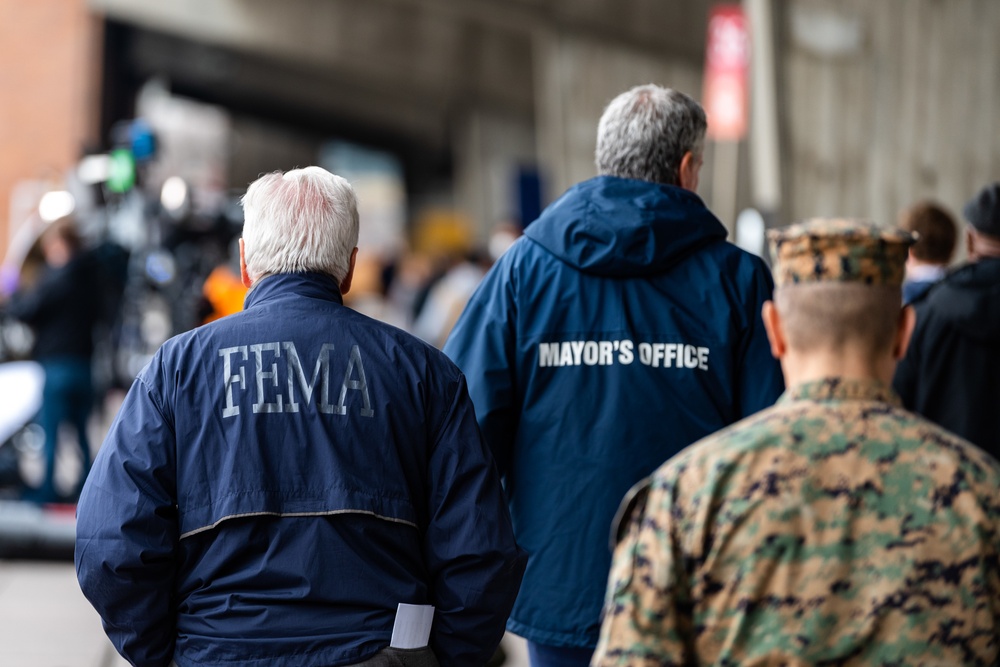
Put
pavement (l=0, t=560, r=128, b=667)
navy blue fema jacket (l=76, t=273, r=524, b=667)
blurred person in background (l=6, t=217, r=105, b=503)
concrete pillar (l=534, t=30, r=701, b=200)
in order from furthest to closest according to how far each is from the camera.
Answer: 1. concrete pillar (l=534, t=30, r=701, b=200)
2. blurred person in background (l=6, t=217, r=105, b=503)
3. pavement (l=0, t=560, r=128, b=667)
4. navy blue fema jacket (l=76, t=273, r=524, b=667)

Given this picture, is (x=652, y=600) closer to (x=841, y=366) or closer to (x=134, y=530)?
(x=841, y=366)

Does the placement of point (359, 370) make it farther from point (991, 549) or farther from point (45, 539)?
point (45, 539)

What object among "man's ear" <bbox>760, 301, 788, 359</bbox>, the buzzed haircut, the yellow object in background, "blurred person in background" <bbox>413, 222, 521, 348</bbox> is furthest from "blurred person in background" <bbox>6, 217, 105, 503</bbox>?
the buzzed haircut

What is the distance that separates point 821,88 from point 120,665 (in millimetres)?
8186

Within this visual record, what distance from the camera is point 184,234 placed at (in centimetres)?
1184

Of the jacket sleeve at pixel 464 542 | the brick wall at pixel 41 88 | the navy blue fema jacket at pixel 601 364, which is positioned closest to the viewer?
the jacket sleeve at pixel 464 542

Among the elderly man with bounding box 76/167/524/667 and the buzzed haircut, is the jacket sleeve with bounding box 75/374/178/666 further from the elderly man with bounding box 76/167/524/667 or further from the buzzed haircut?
the buzzed haircut

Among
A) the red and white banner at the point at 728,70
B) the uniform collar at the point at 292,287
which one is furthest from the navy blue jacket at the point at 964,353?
the red and white banner at the point at 728,70

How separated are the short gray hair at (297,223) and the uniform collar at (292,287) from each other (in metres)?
0.02

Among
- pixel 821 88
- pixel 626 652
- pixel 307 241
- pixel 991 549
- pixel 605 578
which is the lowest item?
pixel 605 578

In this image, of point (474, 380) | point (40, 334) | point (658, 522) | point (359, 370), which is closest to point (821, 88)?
point (40, 334)

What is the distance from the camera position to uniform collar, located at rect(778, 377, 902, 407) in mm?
2102

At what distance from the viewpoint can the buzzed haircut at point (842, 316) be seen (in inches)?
83.5

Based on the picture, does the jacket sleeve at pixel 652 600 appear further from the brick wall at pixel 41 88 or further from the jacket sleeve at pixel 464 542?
the brick wall at pixel 41 88
